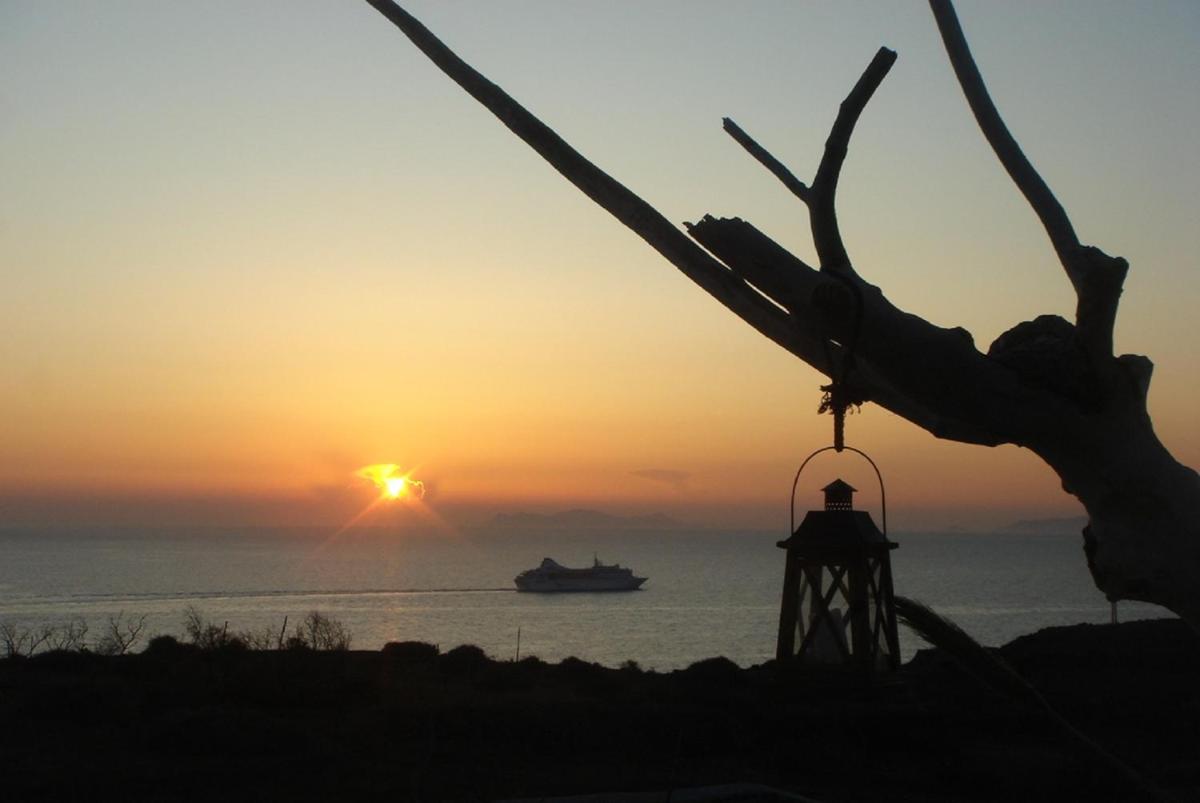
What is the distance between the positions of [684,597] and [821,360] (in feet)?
→ 385

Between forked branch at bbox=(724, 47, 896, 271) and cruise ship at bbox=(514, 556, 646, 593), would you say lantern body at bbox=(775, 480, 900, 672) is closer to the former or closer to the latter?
forked branch at bbox=(724, 47, 896, 271)

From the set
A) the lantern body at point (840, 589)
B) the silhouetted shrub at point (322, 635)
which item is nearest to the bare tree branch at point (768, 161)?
the lantern body at point (840, 589)

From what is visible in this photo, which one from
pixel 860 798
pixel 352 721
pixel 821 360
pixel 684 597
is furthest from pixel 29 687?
pixel 684 597

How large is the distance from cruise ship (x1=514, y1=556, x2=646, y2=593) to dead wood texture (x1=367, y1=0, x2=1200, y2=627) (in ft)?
391

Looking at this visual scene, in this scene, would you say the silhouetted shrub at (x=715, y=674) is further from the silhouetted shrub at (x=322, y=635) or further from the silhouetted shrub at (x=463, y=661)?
the silhouetted shrub at (x=322, y=635)

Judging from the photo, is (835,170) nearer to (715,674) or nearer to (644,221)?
(644,221)

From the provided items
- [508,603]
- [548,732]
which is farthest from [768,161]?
[508,603]

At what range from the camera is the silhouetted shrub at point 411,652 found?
54.5ft

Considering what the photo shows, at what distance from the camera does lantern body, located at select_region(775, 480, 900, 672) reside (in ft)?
22.3

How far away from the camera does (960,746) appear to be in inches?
420

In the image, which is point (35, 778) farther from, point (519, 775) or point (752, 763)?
point (752, 763)

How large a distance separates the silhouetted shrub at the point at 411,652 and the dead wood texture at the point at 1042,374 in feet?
50.0

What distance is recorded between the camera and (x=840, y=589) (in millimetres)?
7059

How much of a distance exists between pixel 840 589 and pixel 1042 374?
5.58 m
